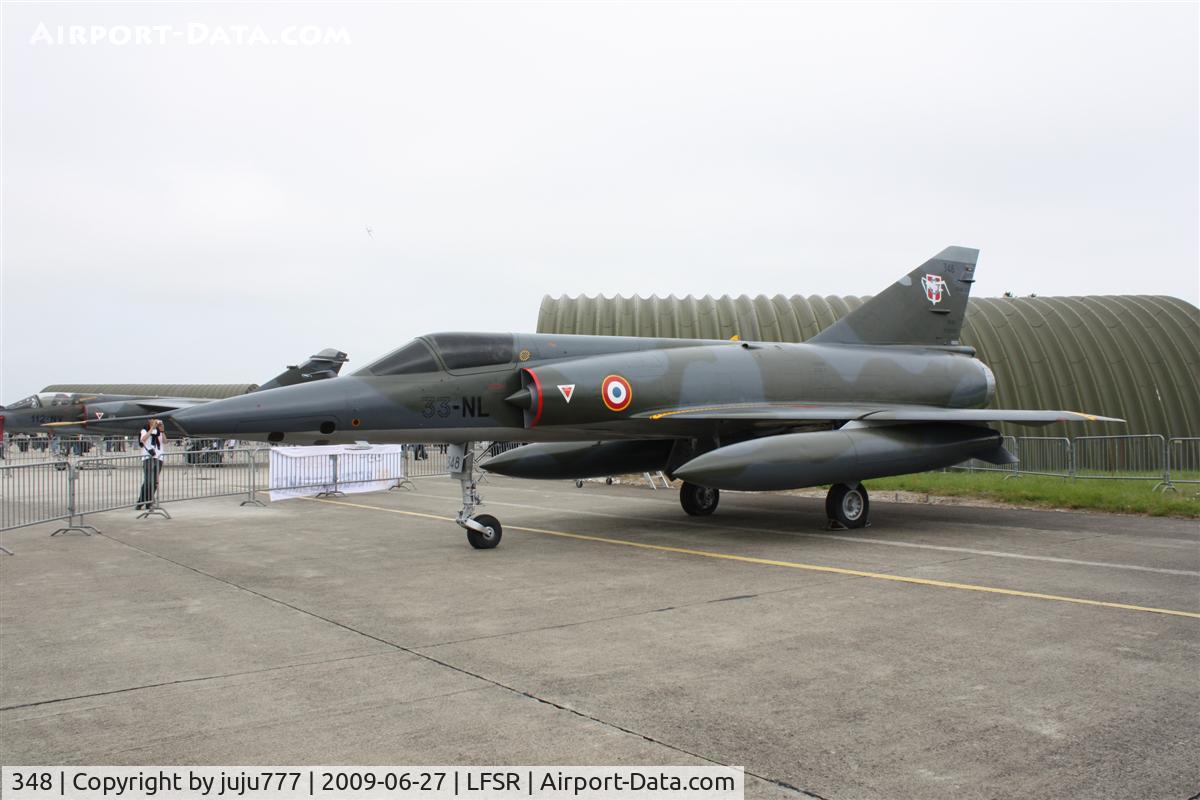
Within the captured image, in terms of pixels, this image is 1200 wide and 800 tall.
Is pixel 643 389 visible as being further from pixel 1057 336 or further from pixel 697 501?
pixel 1057 336

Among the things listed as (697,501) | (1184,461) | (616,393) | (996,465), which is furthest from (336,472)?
(1184,461)

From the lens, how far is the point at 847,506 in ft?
36.2

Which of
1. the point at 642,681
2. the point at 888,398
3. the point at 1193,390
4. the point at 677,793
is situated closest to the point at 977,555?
the point at 888,398

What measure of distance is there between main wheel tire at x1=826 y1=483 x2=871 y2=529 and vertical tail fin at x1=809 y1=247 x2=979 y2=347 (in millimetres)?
2979

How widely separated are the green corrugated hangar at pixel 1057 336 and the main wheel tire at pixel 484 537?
16.5 metres

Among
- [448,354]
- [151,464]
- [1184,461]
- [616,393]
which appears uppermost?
[448,354]

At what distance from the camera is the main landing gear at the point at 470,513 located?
9.66m

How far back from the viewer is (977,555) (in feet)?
28.2

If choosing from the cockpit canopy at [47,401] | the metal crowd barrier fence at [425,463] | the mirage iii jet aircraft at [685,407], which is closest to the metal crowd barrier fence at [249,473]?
the mirage iii jet aircraft at [685,407]

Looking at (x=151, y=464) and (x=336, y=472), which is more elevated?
(x=151, y=464)

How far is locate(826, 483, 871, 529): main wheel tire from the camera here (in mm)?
10961

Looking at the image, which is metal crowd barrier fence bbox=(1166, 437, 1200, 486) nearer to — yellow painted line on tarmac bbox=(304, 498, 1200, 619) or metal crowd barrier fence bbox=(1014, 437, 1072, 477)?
metal crowd barrier fence bbox=(1014, 437, 1072, 477)

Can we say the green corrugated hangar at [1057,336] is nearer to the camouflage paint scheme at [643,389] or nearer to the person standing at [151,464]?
the camouflage paint scheme at [643,389]

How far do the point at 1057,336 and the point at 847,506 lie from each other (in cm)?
1658
